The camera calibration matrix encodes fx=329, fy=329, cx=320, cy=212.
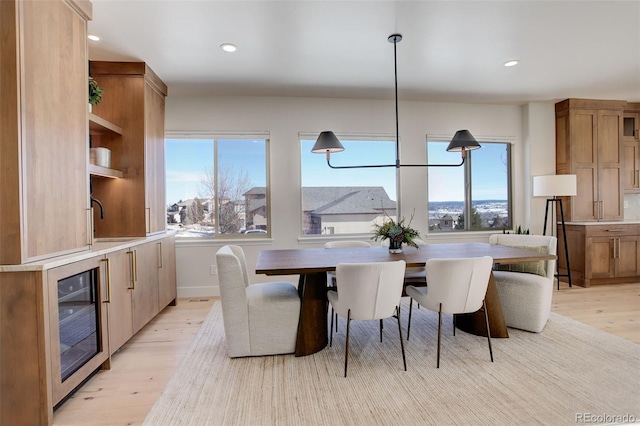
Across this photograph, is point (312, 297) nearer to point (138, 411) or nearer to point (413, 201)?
point (138, 411)

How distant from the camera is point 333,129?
4.55 m

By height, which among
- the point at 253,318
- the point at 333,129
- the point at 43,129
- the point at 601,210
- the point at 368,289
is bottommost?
the point at 253,318

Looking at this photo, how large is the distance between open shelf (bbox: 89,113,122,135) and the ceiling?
683mm

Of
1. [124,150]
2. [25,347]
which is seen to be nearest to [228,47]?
[124,150]

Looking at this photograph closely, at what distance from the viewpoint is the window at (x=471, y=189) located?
4898 mm

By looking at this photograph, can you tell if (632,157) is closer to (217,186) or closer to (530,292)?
(530,292)

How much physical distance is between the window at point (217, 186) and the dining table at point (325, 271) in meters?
1.52

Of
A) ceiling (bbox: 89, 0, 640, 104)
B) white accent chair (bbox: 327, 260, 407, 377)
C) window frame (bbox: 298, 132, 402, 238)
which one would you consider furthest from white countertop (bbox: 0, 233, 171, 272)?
window frame (bbox: 298, 132, 402, 238)

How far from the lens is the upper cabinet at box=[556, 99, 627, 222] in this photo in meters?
4.71

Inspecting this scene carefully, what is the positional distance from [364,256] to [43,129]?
7.70 ft

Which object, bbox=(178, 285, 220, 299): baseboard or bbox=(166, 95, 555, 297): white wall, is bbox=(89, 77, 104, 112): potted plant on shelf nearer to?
bbox=(166, 95, 555, 297): white wall

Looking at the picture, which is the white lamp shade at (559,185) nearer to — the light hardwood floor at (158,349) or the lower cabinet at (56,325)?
the light hardwood floor at (158,349)

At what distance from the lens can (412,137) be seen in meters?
4.73

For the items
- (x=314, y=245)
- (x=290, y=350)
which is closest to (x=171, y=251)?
(x=314, y=245)
